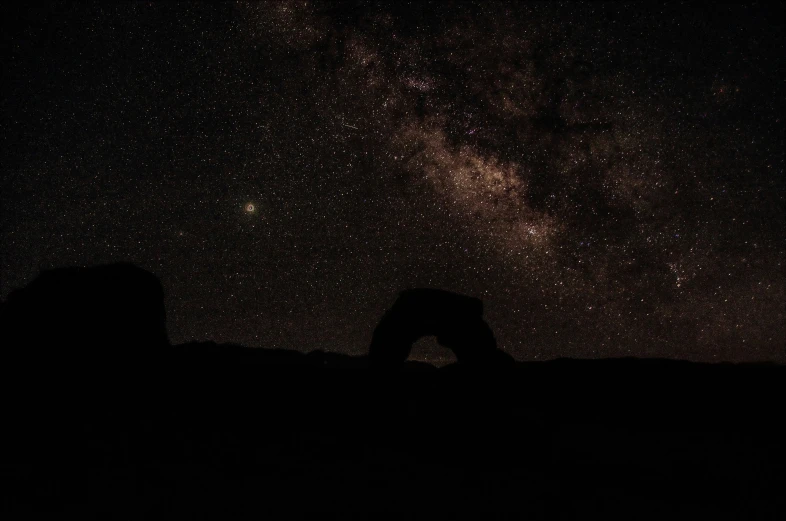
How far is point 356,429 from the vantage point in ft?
40.9

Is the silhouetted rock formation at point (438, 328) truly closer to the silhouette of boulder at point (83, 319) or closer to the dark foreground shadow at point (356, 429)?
the dark foreground shadow at point (356, 429)

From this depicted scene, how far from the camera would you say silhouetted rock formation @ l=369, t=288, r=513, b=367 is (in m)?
14.5

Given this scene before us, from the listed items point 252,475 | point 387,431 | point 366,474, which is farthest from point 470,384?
point 252,475

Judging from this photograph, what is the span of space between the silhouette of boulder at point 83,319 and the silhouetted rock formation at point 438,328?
7716 millimetres

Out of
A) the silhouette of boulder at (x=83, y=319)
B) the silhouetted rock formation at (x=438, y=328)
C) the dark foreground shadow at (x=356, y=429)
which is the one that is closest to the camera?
the dark foreground shadow at (x=356, y=429)

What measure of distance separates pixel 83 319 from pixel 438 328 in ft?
34.7

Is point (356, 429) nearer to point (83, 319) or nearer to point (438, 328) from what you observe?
point (438, 328)

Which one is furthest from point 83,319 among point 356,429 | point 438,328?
point 438,328

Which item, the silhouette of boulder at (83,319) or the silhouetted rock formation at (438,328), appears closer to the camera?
the silhouette of boulder at (83,319)

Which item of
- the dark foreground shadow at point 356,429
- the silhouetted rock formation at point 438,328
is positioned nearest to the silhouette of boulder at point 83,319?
the dark foreground shadow at point 356,429

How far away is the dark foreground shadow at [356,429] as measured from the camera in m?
7.70

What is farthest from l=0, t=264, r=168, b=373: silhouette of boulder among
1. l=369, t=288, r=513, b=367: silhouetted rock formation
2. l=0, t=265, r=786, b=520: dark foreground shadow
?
l=369, t=288, r=513, b=367: silhouetted rock formation

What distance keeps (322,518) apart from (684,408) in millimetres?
14640

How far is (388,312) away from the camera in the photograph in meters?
14.9
